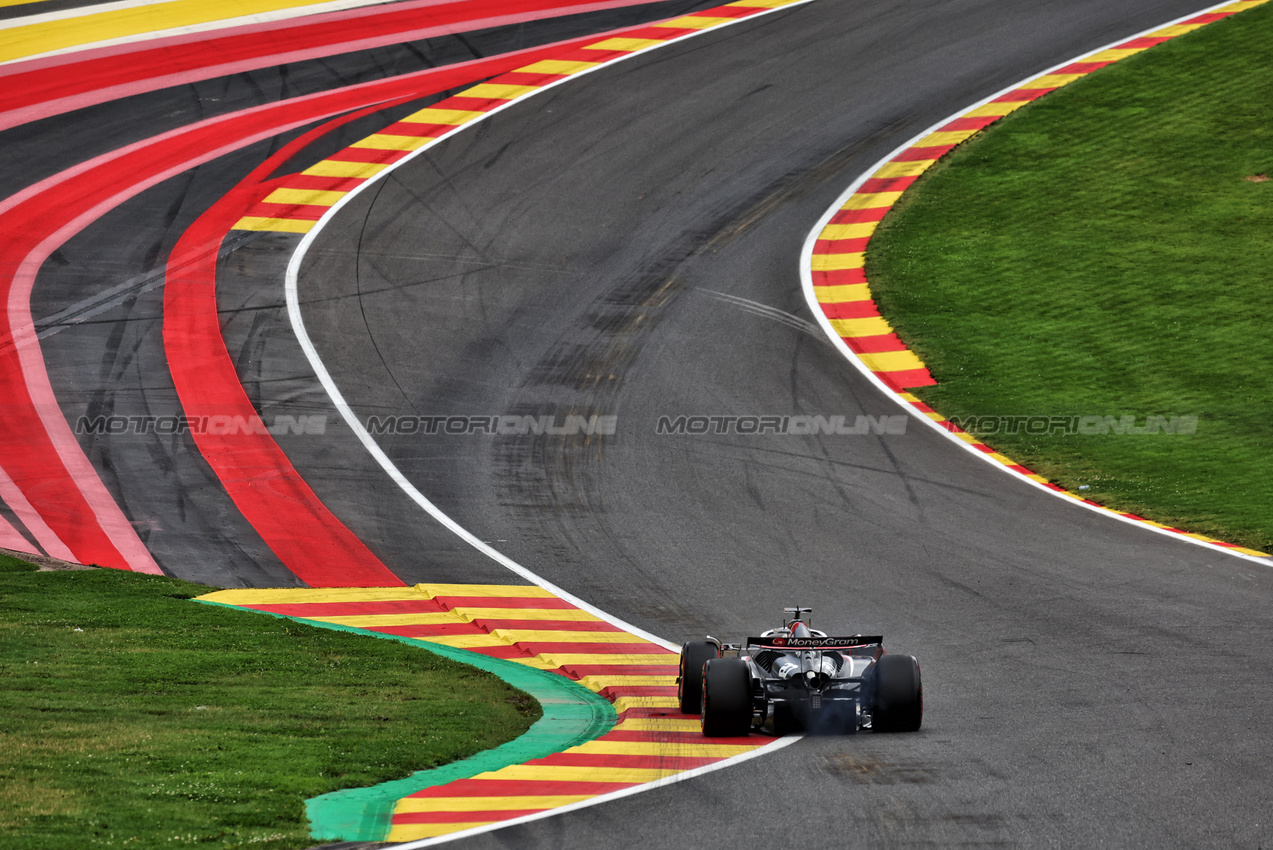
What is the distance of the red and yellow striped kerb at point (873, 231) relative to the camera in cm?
2488

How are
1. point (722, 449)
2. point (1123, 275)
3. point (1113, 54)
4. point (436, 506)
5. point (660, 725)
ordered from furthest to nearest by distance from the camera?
point (1113, 54)
point (1123, 275)
point (722, 449)
point (436, 506)
point (660, 725)

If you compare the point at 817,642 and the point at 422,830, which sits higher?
the point at 817,642

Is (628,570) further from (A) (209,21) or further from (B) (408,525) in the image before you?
(A) (209,21)

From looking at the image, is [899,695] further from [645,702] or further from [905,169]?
[905,169]

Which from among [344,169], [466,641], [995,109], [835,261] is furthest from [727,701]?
[995,109]

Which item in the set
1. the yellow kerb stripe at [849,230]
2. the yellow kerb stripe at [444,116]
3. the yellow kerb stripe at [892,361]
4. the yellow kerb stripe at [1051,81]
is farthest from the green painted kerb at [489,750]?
the yellow kerb stripe at [1051,81]

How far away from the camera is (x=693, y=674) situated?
42.6ft

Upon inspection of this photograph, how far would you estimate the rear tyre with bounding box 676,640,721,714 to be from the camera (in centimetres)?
1298

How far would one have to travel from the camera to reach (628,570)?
18484 mm

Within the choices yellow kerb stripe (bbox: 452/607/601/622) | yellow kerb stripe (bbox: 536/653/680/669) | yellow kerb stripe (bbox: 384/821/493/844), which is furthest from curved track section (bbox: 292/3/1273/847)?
yellow kerb stripe (bbox: 536/653/680/669)

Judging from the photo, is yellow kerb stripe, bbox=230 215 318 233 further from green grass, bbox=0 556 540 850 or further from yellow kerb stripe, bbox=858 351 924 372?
green grass, bbox=0 556 540 850

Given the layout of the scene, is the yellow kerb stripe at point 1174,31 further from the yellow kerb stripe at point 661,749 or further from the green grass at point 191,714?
the yellow kerb stripe at point 661,749

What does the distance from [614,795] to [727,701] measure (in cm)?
189

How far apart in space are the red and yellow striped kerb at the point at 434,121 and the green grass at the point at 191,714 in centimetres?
1492
